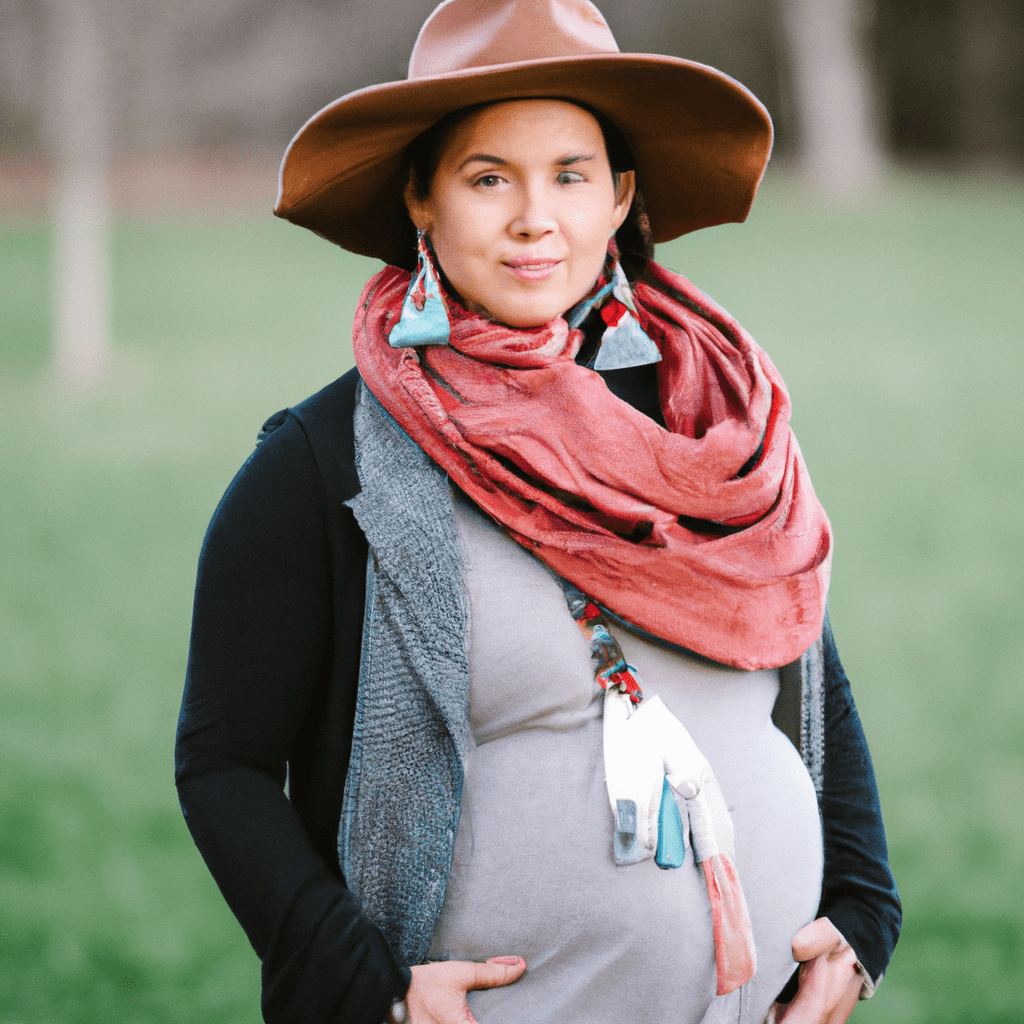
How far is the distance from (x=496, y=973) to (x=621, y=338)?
958 millimetres

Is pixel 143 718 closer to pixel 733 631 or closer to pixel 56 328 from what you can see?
pixel 733 631

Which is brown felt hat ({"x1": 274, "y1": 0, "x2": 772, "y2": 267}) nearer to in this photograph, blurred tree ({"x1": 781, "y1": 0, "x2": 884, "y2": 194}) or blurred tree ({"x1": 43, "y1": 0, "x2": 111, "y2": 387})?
blurred tree ({"x1": 43, "y1": 0, "x2": 111, "y2": 387})

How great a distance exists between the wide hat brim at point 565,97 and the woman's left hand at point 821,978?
3.96 feet

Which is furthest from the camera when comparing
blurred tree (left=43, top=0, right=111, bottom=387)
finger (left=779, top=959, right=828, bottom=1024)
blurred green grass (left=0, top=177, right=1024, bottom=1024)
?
blurred tree (left=43, top=0, right=111, bottom=387)

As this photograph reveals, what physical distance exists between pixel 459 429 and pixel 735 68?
24.1m

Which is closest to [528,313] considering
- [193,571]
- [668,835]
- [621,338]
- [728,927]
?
[621,338]

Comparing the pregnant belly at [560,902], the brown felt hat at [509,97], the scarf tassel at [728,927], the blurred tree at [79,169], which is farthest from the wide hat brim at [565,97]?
the blurred tree at [79,169]

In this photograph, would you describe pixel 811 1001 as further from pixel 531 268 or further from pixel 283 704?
pixel 531 268

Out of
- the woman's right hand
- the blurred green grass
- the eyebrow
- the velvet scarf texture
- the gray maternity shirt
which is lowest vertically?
the blurred green grass

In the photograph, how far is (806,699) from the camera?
2.07m

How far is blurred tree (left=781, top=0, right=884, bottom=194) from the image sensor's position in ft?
74.2

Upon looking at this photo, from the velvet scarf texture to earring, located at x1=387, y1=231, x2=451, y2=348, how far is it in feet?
0.10

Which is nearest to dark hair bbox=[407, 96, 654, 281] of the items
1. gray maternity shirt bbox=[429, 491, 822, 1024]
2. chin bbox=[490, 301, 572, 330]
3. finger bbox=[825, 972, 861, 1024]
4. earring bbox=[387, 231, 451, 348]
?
earring bbox=[387, 231, 451, 348]

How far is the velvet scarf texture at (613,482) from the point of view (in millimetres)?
1841
